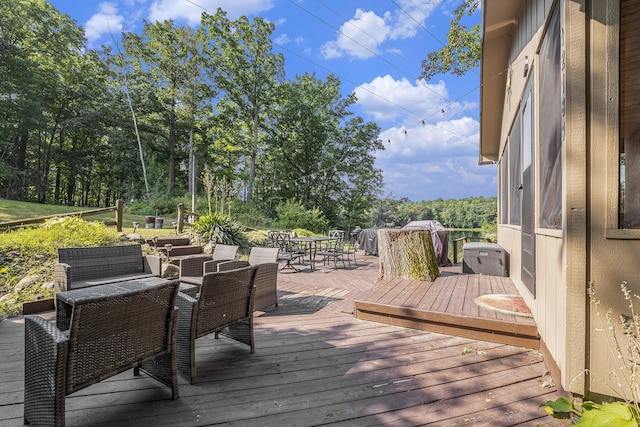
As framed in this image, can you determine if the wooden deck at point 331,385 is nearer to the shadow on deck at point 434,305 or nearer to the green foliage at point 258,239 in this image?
the shadow on deck at point 434,305

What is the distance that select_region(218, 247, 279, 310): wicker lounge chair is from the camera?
367 centimetres

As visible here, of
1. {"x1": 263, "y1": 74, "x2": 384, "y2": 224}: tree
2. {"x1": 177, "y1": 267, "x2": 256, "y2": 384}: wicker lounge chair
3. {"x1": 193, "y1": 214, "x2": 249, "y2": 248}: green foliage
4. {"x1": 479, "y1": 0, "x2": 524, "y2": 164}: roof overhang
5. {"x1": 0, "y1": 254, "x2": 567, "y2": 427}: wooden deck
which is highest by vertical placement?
{"x1": 263, "y1": 74, "x2": 384, "y2": 224}: tree

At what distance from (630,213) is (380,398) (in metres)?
1.73

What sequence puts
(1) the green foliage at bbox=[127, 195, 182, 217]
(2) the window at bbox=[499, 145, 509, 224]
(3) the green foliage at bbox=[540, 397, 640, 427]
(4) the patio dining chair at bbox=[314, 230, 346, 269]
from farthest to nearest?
(1) the green foliage at bbox=[127, 195, 182, 217], (4) the patio dining chair at bbox=[314, 230, 346, 269], (2) the window at bbox=[499, 145, 509, 224], (3) the green foliage at bbox=[540, 397, 640, 427]

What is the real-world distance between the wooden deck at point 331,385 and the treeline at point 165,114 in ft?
48.5

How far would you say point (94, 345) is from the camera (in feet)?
5.18

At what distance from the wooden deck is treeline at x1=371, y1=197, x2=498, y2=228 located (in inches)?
810

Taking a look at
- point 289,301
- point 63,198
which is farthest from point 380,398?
point 63,198

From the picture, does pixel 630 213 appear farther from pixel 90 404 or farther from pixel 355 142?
pixel 355 142

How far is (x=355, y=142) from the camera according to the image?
2359cm

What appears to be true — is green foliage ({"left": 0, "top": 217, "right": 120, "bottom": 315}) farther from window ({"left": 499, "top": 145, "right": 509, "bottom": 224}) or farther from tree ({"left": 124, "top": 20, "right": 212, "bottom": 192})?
tree ({"left": 124, "top": 20, "right": 212, "bottom": 192})

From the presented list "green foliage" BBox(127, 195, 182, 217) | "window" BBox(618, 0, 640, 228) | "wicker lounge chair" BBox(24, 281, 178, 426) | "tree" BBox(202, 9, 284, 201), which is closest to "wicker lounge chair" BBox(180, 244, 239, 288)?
"wicker lounge chair" BBox(24, 281, 178, 426)

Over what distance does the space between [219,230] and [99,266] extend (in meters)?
3.87

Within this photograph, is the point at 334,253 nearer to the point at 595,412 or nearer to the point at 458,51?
the point at 595,412
